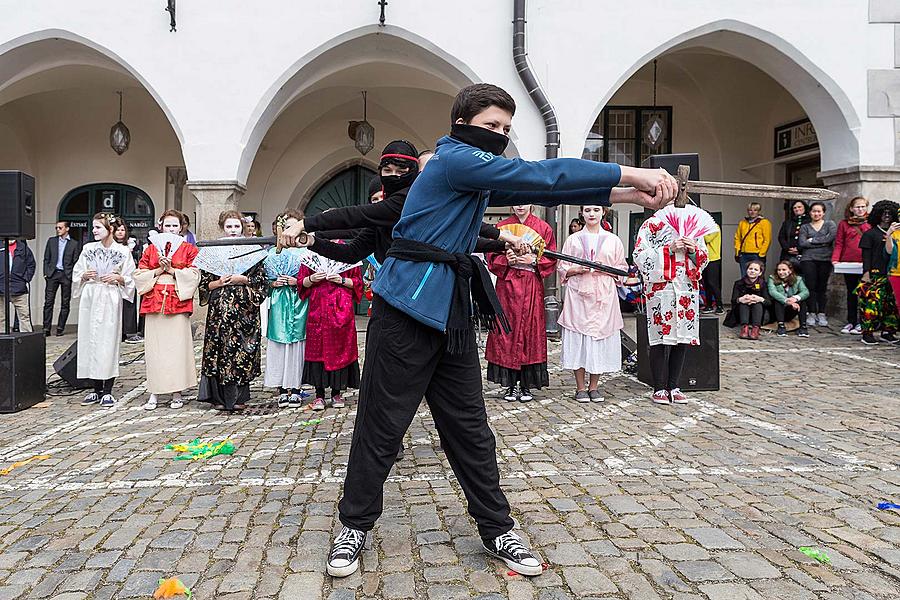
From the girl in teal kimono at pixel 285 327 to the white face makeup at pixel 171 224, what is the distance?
853mm

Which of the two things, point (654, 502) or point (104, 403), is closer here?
point (654, 502)

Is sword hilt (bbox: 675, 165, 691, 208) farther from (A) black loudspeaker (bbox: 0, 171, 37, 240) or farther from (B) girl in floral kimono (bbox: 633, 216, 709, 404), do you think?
(A) black loudspeaker (bbox: 0, 171, 37, 240)

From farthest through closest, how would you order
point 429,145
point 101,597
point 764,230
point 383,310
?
1. point 429,145
2. point 764,230
3. point 383,310
4. point 101,597

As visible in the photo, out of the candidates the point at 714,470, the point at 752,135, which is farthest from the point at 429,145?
the point at 714,470

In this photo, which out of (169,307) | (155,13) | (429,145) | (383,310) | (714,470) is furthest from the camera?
(429,145)

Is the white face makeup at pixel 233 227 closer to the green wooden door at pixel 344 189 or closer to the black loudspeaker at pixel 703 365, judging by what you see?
the black loudspeaker at pixel 703 365

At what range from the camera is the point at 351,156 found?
14.6 meters

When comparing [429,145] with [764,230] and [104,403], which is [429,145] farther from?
[104,403]

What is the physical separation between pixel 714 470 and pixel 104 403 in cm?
520

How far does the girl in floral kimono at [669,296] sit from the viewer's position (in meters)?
5.80

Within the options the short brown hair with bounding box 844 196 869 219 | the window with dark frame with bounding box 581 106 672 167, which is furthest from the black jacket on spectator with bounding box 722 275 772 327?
the window with dark frame with bounding box 581 106 672 167

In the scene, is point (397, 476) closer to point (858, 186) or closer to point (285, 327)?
point (285, 327)

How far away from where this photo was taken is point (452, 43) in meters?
10.1

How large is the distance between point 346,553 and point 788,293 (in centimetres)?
936
